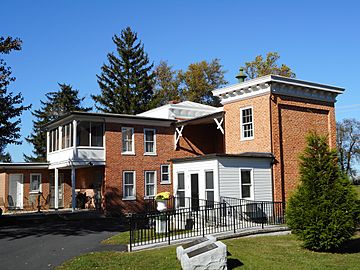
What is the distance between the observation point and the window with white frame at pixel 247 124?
23672 mm

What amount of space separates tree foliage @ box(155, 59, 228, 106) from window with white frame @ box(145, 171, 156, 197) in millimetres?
24789

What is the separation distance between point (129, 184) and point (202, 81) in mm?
29183

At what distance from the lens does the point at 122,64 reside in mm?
55938

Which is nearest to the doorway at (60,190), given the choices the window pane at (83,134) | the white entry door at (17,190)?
the white entry door at (17,190)

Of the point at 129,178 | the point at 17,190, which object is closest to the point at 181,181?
the point at 129,178

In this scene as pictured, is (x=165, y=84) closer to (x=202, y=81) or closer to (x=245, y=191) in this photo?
(x=202, y=81)

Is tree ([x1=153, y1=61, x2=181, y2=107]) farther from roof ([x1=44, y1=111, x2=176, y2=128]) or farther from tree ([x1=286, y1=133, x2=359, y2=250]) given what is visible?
tree ([x1=286, y1=133, x2=359, y2=250])

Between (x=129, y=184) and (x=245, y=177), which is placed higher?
(x=245, y=177)

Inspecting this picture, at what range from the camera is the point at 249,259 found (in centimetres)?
1180

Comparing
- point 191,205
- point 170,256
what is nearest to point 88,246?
point 170,256

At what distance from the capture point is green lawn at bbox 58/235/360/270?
11.2 m

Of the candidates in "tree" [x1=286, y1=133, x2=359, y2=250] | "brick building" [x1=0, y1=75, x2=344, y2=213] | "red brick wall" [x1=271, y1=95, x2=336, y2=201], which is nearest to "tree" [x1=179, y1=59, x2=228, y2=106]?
"brick building" [x1=0, y1=75, x2=344, y2=213]

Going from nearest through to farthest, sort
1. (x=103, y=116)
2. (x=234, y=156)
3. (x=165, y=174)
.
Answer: (x=234, y=156), (x=103, y=116), (x=165, y=174)

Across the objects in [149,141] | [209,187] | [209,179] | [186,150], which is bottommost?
[209,187]
